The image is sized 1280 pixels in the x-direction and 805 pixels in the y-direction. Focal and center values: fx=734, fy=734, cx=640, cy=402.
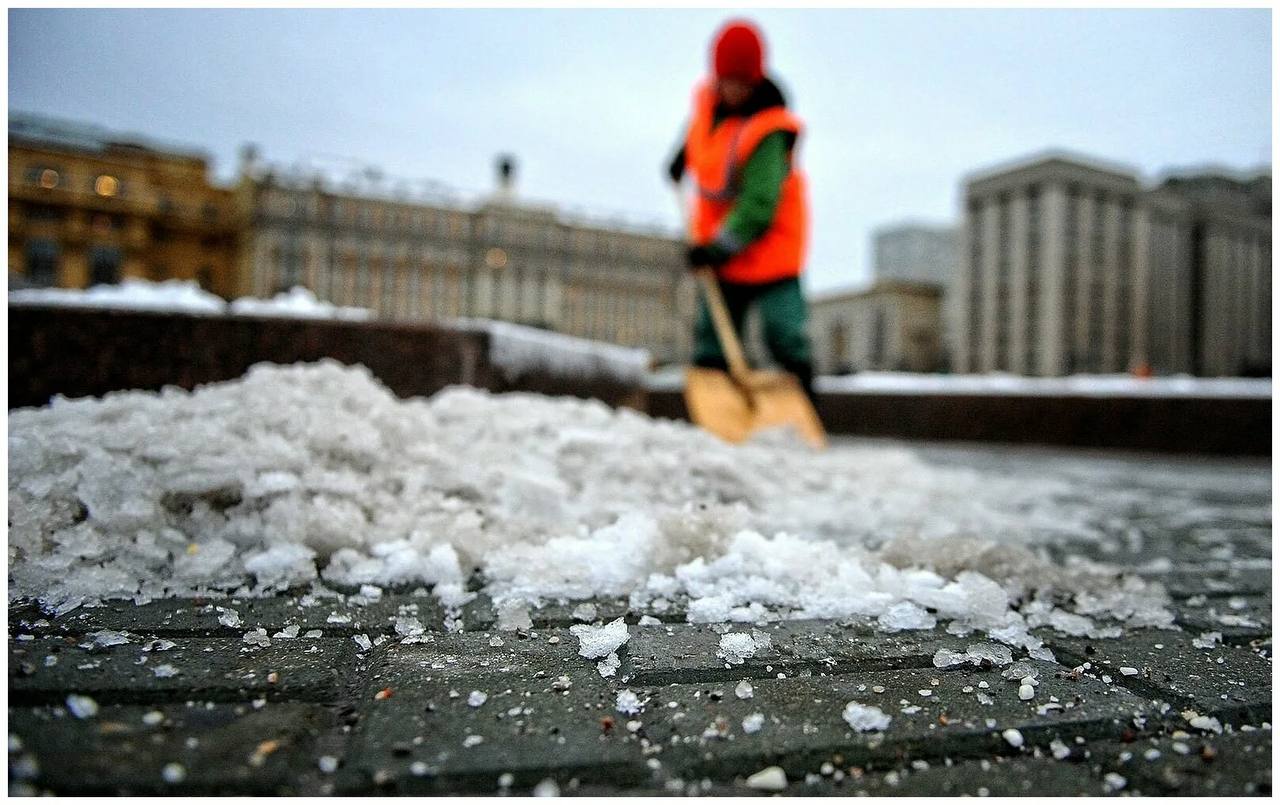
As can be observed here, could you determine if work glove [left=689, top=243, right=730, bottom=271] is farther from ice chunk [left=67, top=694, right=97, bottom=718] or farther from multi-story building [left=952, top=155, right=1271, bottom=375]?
multi-story building [left=952, top=155, right=1271, bottom=375]

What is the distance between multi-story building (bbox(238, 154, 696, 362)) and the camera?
36.5m

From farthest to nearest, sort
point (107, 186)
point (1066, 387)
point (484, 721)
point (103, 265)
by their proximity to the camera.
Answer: point (103, 265), point (107, 186), point (1066, 387), point (484, 721)

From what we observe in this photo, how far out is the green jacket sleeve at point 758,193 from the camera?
9.96 ft

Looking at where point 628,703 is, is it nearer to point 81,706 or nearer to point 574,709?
point 574,709

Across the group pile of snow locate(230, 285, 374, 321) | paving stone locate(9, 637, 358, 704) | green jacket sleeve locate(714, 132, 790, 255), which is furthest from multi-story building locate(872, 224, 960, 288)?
paving stone locate(9, 637, 358, 704)

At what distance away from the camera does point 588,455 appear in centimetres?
→ 188

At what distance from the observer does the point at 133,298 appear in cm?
248

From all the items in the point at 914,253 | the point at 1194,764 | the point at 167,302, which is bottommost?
the point at 1194,764

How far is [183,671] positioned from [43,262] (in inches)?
1249

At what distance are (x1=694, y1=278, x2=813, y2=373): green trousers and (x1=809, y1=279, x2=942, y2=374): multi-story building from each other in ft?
139

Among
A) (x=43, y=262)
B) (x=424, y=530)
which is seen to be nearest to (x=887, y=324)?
(x=43, y=262)

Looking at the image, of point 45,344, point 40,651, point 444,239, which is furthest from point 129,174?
point 40,651

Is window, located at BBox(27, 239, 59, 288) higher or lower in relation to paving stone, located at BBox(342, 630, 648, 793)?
higher

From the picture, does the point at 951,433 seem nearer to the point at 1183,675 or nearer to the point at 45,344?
the point at 1183,675
